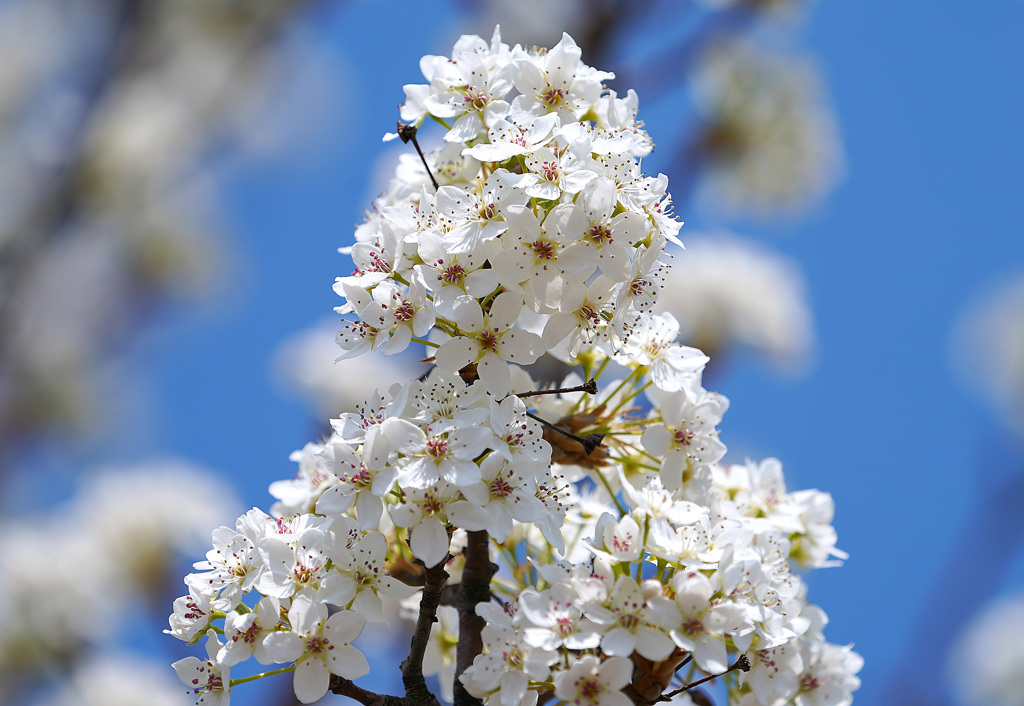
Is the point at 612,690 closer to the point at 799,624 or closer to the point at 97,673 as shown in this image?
the point at 799,624

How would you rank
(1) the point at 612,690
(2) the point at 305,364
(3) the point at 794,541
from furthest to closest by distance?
(2) the point at 305,364 < (3) the point at 794,541 < (1) the point at 612,690

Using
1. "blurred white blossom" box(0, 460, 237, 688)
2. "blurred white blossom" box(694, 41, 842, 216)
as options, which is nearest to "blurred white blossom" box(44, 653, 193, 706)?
"blurred white blossom" box(0, 460, 237, 688)

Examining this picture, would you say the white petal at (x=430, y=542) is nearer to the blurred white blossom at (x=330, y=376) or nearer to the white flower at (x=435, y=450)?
the white flower at (x=435, y=450)

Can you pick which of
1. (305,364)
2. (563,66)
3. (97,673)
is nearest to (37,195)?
(305,364)

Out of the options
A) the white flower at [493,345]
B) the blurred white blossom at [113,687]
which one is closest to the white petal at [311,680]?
the white flower at [493,345]

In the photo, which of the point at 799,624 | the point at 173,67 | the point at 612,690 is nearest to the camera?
the point at 612,690

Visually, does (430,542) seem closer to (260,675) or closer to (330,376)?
(260,675)

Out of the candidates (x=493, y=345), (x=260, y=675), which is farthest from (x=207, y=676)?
(x=493, y=345)
